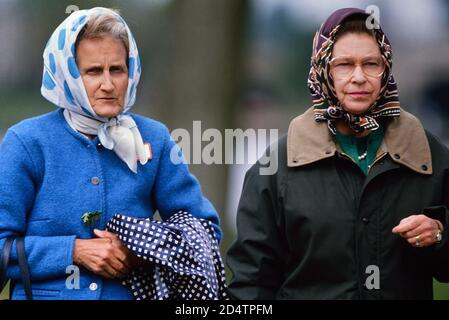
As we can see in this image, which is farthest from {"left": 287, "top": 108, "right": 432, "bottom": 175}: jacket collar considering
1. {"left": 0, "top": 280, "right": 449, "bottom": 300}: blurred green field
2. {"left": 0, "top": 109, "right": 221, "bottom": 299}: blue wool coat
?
{"left": 0, "top": 280, "right": 449, "bottom": 300}: blurred green field

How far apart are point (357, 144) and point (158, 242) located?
88cm

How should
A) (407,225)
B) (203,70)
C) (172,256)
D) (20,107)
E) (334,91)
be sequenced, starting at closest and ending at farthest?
(407,225)
(172,256)
(334,91)
(20,107)
(203,70)

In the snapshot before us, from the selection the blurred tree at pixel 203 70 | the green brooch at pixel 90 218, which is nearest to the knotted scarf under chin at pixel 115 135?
the green brooch at pixel 90 218

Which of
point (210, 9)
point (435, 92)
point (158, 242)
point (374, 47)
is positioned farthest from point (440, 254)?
point (210, 9)

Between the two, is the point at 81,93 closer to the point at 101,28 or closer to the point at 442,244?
the point at 101,28

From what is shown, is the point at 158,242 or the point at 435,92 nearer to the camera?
the point at 158,242

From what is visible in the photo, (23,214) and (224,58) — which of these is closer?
(23,214)

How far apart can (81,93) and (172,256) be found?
28.3 inches

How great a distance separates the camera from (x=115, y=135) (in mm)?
3705

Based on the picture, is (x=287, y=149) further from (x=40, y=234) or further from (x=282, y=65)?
(x=282, y=65)

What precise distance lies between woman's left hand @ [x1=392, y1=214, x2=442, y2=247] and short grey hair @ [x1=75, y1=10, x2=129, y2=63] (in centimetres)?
131

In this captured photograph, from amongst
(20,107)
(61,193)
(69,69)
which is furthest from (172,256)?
(20,107)

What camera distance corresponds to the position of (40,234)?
3.60 metres

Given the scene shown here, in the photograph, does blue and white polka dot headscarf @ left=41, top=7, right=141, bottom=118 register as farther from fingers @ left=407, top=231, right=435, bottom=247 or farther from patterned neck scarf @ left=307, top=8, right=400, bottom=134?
fingers @ left=407, top=231, right=435, bottom=247
